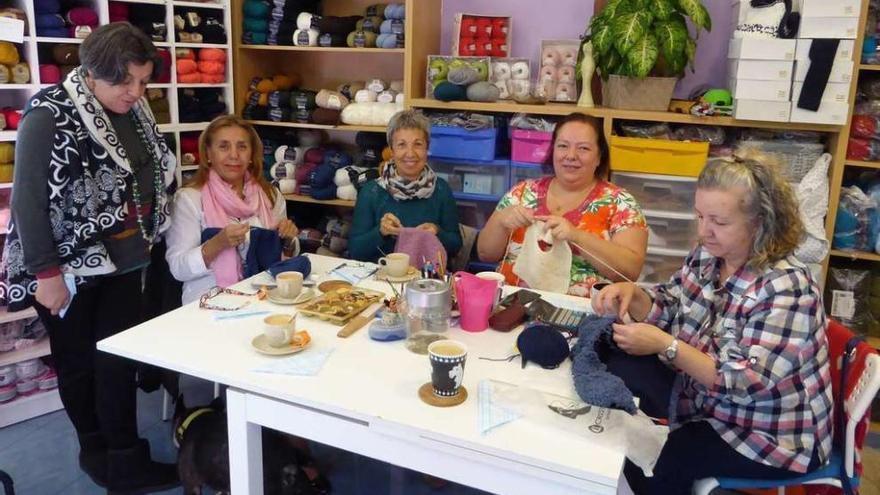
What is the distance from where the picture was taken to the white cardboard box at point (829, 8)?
2.41 m

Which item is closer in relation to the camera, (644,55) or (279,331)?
(279,331)

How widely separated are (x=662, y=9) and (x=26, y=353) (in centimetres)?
286

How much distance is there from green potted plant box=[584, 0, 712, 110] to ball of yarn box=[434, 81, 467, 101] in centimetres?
61


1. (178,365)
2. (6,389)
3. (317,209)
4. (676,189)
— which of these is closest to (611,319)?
(178,365)

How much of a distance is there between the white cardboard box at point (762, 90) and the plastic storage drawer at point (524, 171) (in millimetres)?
862

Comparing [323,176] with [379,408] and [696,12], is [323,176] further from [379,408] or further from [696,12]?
[379,408]

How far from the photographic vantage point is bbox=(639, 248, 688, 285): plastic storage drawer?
9.49 feet

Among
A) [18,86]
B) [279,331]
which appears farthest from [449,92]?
[279,331]

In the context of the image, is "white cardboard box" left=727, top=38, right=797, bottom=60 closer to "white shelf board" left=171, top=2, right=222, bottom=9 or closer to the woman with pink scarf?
the woman with pink scarf

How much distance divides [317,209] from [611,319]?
8.47 ft

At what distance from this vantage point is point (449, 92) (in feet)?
10.1

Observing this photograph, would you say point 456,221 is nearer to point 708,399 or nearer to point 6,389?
point 708,399

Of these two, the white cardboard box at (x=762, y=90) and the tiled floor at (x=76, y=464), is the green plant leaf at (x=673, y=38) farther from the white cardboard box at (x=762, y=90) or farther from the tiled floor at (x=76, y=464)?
the tiled floor at (x=76, y=464)

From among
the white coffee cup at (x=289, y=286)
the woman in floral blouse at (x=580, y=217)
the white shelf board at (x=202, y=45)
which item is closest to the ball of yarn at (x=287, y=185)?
the white shelf board at (x=202, y=45)
